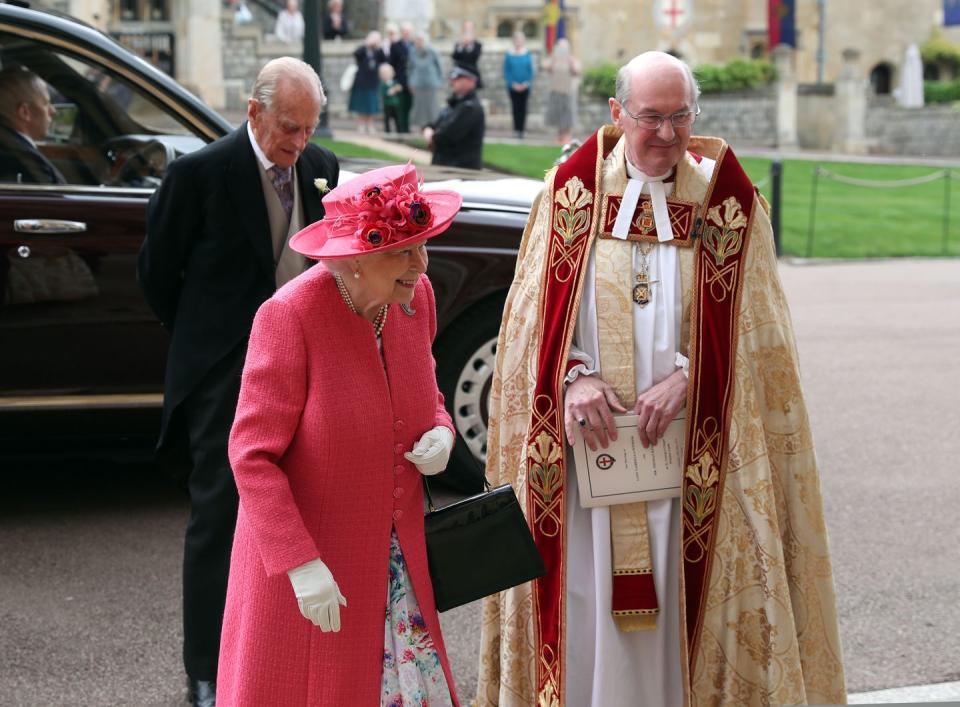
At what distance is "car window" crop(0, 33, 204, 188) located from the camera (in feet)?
A: 20.1

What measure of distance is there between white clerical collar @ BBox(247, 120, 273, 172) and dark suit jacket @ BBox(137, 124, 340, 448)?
0.08 feet

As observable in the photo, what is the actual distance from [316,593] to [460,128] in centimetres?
1079

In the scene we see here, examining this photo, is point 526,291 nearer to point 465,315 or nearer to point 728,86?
point 465,315

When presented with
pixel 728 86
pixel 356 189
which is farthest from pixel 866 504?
pixel 728 86

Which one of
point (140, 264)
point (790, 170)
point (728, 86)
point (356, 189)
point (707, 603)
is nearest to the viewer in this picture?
point (356, 189)

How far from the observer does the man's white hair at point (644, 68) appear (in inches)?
145

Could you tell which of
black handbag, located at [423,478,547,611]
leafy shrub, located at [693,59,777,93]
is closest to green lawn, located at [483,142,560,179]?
leafy shrub, located at [693,59,777,93]

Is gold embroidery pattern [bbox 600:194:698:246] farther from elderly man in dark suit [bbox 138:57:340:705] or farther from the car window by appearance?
the car window

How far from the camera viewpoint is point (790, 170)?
90.0 ft

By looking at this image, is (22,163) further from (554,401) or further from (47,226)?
(554,401)

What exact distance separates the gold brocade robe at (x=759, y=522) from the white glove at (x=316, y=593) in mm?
Answer: 1025

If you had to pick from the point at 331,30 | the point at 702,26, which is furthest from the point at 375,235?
the point at 702,26

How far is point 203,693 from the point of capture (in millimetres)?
4430

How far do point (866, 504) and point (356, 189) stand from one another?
165 inches
